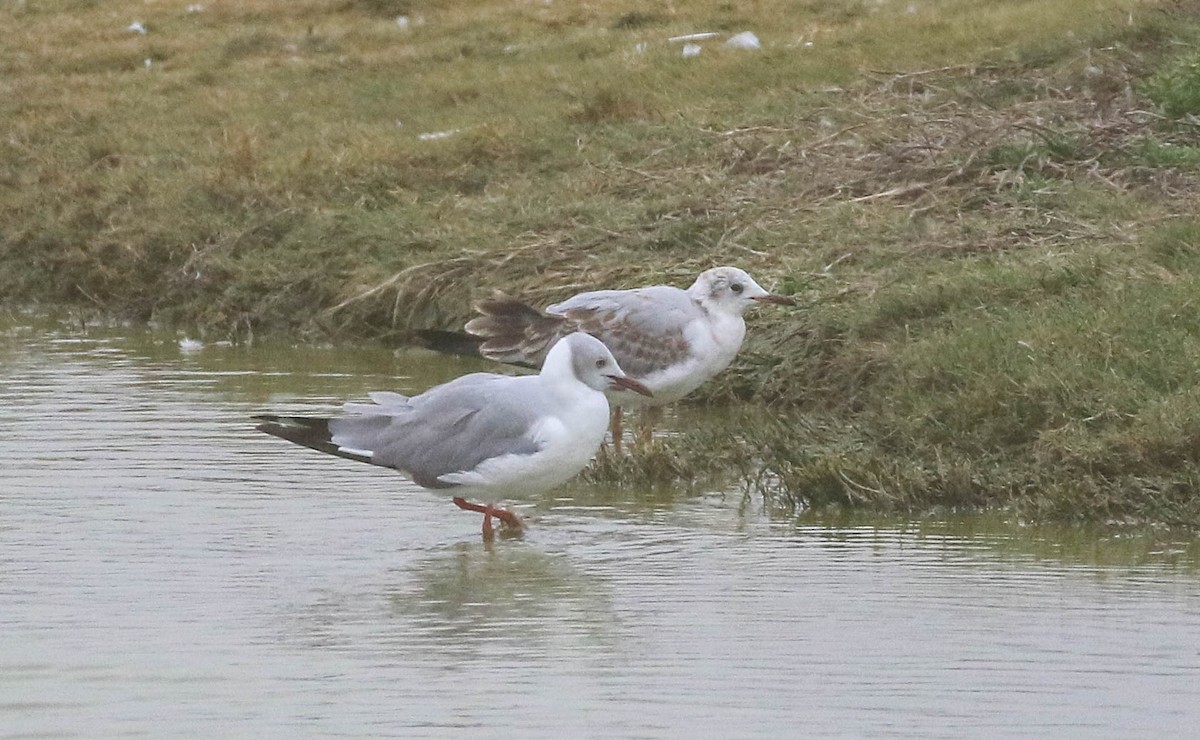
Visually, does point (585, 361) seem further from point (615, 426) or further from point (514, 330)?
point (514, 330)

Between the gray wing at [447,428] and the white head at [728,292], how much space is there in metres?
1.68

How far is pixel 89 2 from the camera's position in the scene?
21.5m

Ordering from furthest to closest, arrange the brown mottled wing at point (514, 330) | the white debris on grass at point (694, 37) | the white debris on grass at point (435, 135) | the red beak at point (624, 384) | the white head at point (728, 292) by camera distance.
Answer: the white debris on grass at point (694, 37)
the white debris on grass at point (435, 135)
the brown mottled wing at point (514, 330)
the white head at point (728, 292)
the red beak at point (624, 384)

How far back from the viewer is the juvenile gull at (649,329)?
8.75m

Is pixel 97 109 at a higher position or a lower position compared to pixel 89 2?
lower

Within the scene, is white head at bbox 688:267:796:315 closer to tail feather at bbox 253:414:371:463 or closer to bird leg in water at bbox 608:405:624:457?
bird leg in water at bbox 608:405:624:457

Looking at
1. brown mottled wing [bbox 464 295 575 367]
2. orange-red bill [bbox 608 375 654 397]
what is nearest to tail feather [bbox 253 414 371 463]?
orange-red bill [bbox 608 375 654 397]

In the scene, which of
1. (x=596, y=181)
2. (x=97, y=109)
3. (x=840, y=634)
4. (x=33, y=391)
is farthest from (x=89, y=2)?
(x=840, y=634)

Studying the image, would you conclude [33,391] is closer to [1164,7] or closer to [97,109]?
[97,109]

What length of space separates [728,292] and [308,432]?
89.6 inches

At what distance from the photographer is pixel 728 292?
899cm

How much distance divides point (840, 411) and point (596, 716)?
3918 millimetres

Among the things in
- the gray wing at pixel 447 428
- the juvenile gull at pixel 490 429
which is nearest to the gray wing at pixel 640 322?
the juvenile gull at pixel 490 429

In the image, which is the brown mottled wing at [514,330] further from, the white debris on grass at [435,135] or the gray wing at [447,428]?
the white debris on grass at [435,135]
